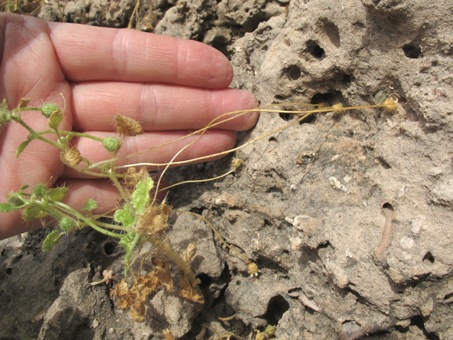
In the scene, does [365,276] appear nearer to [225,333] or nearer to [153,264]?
[225,333]

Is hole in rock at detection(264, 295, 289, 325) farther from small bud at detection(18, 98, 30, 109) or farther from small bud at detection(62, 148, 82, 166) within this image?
small bud at detection(18, 98, 30, 109)

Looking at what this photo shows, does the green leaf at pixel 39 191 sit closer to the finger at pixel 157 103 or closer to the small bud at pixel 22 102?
the small bud at pixel 22 102

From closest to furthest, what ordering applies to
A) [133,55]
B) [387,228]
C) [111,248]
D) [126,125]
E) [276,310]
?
[387,228]
[126,125]
[276,310]
[133,55]
[111,248]

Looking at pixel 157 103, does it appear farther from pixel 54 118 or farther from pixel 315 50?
pixel 315 50

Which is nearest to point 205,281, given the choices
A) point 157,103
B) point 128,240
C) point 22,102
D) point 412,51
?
point 128,240

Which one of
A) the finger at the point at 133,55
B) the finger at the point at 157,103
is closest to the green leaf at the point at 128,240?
the finger at the point at 157,103

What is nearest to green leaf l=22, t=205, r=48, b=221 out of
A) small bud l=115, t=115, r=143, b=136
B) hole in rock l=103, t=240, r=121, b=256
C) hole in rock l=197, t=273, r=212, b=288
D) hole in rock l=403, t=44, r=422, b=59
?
small bud l=115, t=115, r=143, b=136
